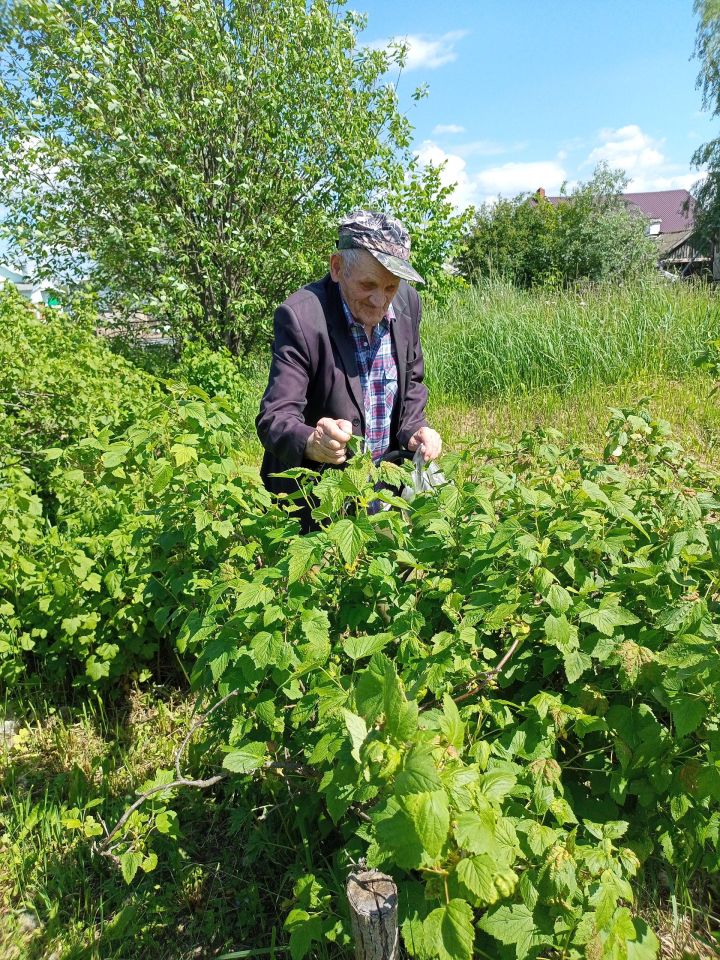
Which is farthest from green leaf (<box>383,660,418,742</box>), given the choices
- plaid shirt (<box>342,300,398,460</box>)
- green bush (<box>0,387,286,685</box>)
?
plaid shirt (<box>342,300,398,460</box>)

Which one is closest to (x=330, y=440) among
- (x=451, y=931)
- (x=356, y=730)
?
(x=356, y=730)

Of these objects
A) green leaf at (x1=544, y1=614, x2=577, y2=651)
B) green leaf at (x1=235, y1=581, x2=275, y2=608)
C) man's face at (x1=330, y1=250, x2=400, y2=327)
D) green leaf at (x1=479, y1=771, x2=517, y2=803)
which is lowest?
green leaf at (x1=479, y1=771, x2=517, y2=803)

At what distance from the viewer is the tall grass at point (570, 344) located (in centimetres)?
606

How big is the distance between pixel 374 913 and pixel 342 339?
1849 mm

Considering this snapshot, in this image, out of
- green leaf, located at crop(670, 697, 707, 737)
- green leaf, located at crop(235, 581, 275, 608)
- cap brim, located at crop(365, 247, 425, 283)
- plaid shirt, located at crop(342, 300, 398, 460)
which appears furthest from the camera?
plaid shirt, located at crop(342, 300, 398, 460)

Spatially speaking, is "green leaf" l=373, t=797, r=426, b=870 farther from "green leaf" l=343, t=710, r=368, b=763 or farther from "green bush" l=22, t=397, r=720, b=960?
"green leaf" l=343, t=710, r=368, b=763

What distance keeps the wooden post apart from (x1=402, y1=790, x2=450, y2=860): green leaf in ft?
0.90

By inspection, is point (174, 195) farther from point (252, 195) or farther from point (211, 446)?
point (211, 446)

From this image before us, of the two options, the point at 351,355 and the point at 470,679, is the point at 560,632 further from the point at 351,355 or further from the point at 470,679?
the point at 351,355

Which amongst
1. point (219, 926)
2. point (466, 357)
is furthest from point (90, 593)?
point (466, 357)

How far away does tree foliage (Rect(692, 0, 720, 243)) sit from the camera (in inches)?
963

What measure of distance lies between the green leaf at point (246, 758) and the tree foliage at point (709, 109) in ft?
99.7

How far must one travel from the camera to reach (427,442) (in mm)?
2504

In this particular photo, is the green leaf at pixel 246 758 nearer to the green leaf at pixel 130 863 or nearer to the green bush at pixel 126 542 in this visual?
the green leaf at pixel 130 863
